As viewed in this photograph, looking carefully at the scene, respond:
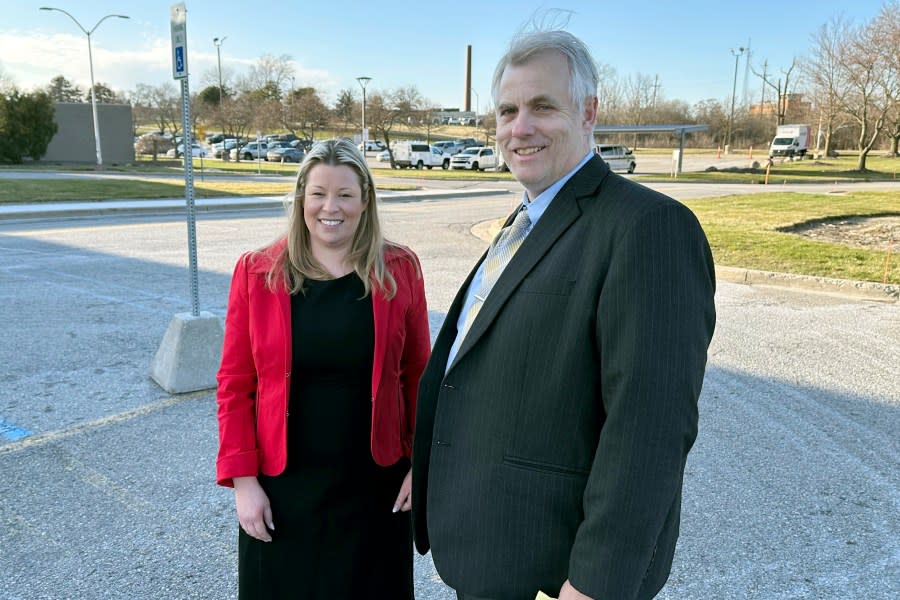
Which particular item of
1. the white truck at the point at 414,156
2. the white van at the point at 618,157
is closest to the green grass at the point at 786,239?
the white van at the point at 618,157

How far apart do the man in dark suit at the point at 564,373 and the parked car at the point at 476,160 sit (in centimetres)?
4148

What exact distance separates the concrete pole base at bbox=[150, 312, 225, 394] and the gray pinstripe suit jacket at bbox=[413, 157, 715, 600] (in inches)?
147

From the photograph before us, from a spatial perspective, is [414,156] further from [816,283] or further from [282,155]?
[816,283]

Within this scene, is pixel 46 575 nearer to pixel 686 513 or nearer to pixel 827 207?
pixel 686 513

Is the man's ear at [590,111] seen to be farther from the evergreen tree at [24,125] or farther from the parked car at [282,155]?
the parked car at [282,155]

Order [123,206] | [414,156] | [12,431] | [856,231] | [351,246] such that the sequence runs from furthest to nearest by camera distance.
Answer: [414,156]
[123,206]
[856,231]
[12,431]
[351,246]

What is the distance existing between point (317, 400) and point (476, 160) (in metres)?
41.4

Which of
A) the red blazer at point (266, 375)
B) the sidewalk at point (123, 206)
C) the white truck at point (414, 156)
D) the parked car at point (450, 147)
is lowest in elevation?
the sidewalk at point (123, 206)

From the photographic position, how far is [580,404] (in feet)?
4.41

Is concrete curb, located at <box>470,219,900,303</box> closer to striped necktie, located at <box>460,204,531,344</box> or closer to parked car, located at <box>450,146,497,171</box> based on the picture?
striped necktie, located at <box>460,204,531,344</box>

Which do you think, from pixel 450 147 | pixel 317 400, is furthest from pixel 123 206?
pixel 450 147

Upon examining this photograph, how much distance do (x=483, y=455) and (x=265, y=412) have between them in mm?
893

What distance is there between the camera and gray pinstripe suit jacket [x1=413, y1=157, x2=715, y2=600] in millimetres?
1242

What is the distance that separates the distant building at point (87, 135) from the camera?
4012 cm
